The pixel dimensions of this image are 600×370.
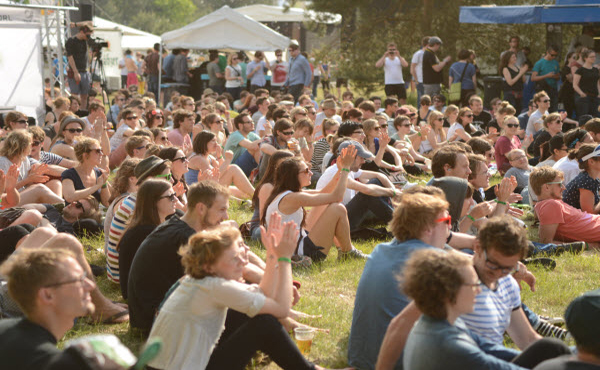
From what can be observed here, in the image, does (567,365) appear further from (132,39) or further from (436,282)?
(132,39)

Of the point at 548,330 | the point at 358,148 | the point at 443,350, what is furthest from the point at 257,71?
the point at 443,350

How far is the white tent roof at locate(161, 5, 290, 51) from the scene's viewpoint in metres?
23.0

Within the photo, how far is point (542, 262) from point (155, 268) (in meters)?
3.93

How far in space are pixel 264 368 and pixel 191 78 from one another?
744 inches

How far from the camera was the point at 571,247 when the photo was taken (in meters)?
7.62

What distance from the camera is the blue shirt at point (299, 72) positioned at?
20.1m

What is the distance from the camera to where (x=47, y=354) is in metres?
2.97

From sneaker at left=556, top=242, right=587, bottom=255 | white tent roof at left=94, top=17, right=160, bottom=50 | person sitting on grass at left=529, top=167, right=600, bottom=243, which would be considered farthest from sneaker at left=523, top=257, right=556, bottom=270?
white tent roof at left=94, top=17, right=160, bottom=50

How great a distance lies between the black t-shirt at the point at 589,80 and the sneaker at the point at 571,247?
9357mm

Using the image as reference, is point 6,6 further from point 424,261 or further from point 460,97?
point 424,261

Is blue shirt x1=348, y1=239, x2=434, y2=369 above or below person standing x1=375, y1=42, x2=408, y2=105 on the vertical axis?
below

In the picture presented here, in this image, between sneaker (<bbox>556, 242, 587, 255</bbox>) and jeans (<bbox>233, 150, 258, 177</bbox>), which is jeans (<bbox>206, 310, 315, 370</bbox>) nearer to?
sneaker (<bbox>556, 242, 587, 255</bbox>)

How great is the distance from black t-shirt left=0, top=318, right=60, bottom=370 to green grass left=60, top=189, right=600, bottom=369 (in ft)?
6.44

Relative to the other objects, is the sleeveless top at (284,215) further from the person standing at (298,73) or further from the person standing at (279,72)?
the person standing at (279,72)
